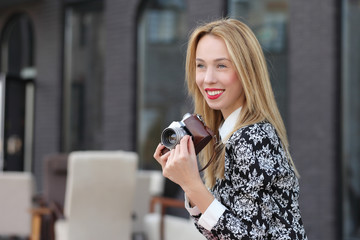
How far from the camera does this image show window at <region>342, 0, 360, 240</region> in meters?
5.52

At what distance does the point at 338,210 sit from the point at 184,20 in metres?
2.97

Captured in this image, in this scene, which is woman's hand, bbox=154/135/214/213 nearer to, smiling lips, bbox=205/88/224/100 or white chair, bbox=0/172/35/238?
smiling lips, bbox=205/88/224/100

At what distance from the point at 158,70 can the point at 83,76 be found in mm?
1449

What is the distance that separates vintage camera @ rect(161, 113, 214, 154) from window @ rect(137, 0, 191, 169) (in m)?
5.46

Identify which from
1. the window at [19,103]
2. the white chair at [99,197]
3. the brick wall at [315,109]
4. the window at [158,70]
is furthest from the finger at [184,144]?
the window at [19,103]

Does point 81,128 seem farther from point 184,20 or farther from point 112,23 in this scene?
point 184,20

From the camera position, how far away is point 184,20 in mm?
7027

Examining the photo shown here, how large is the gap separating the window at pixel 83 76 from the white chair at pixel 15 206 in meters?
2.26

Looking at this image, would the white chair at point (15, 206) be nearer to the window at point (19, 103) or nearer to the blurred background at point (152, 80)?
the blurred background at point (152, 80)

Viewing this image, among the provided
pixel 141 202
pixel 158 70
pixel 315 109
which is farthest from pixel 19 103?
pixel 315 109

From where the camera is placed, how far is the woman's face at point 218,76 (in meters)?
1.42

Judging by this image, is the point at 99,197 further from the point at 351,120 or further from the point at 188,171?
the point at 188,171

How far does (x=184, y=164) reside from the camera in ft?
4.33

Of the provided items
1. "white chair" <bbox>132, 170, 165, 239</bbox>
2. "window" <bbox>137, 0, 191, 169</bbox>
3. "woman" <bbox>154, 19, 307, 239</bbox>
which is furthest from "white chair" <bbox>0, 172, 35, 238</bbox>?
"woman" <bbox>154, 19, 307, 239</bbox>
